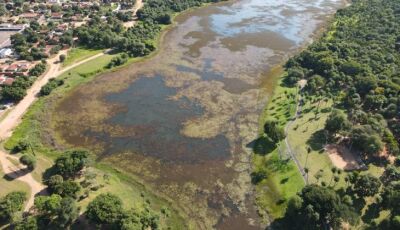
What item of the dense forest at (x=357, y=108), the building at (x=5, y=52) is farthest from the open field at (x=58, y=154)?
the building at (x=5, y=52)

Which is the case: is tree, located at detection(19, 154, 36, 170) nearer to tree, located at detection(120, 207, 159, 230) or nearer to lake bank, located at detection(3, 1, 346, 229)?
lake bank, located at detection(3, 1, 346, 229)

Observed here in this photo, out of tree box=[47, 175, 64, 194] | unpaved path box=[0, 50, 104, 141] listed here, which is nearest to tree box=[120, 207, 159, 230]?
tree box=[47, 175, 64, 194]

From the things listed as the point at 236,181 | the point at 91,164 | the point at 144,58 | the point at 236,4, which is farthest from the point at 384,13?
the point at 91,164

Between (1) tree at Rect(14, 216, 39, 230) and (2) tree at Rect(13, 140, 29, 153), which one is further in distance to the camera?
(2) tree at Rect(13, 140, 29, 153)

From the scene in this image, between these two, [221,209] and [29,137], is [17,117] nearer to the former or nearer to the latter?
[29,137]

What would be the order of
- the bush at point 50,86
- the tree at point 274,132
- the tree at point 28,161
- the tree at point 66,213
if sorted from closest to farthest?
the tree at point 66,213 < the tree at point 28,161 < the tree at point 274,132 < the bush at point 50,86

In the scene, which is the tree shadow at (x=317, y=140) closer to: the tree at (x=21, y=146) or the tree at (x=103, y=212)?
the tree at (x=103, y=212)
